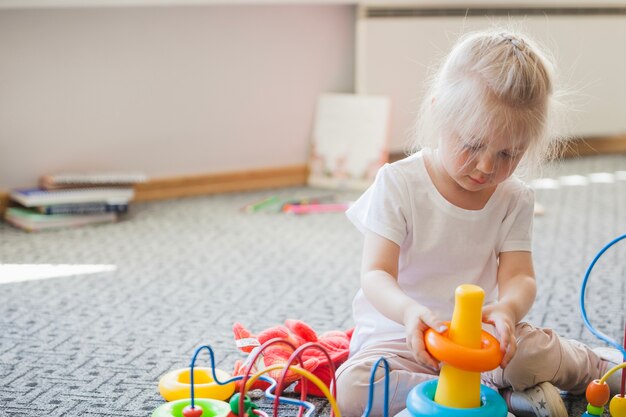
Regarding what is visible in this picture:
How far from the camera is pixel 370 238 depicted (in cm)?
102

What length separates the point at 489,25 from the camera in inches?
96.0

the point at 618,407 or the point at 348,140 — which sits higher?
the point at 348,140

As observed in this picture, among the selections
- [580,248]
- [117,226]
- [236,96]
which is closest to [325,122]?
[236,96]

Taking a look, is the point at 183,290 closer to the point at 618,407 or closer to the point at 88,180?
the point at 88,180

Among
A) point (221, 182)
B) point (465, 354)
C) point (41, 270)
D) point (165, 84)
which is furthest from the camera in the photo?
point (221, 182)

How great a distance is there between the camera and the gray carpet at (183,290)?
1.13m

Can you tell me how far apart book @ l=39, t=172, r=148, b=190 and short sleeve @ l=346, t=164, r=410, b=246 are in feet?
3.61

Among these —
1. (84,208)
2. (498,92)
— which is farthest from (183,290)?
(498,92)

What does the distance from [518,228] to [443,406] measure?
32 cm

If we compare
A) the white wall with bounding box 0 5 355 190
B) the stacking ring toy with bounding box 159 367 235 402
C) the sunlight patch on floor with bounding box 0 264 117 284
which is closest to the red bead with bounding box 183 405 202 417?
the stacking ring toy with bounding box 159 367 235 402

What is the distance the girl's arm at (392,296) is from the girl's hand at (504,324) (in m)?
0.07

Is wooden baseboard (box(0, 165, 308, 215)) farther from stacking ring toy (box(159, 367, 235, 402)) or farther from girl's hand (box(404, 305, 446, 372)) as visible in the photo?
girl's hand (box(404, 305, 446, 372))

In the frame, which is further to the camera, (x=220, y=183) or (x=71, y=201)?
(x=220, y=183)

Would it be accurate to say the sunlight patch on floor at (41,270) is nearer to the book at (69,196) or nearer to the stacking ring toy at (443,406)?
the book at (69,196)
